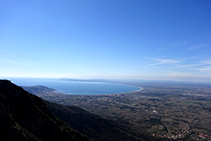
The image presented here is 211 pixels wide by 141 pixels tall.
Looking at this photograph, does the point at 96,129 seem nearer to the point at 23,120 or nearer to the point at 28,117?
the point at 28,117

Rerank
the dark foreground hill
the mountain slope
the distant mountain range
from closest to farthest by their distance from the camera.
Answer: the distant mountain range → the dark foreground hill → the mountain slope

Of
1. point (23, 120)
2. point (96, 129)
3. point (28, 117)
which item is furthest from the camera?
point (96, 129)

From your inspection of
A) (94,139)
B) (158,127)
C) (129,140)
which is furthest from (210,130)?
(94,139)

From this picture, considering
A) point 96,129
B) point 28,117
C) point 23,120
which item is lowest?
point 96,129

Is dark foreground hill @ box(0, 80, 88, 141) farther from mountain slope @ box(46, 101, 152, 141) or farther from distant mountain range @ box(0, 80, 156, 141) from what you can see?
mountain slope @ box(46, 101, 152, 141)

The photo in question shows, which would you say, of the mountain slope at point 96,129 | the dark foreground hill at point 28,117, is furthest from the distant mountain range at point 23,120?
the mountain slope at point 96,129

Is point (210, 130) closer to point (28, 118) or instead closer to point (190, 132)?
point (190, 132)

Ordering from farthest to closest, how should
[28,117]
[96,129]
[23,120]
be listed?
[96,129]
[28,117]
[23,120]

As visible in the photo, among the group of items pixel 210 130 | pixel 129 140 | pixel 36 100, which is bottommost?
pixel 210 130

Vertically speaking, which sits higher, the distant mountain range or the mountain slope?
the distant mountain range

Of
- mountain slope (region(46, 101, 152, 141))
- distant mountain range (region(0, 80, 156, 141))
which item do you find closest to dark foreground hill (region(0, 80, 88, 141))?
distant mountain range (region(0, 80, 156, 141))

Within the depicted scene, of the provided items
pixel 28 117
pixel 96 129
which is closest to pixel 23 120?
pixel 28 117
